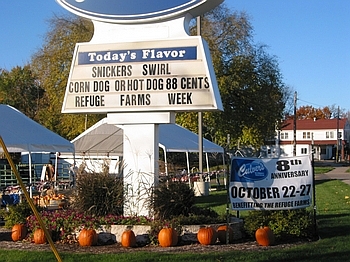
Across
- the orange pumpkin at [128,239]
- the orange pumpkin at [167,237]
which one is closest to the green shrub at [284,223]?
the orange pumpkin at [167,237]

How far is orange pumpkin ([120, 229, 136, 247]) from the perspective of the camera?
11203 mm

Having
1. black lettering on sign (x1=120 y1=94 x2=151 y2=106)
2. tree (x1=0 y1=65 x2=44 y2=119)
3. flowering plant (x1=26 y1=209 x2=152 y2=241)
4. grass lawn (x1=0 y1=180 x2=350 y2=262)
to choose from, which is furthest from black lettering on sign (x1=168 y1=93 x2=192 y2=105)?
tree (x1=0 y1=65 x2=44 y2=119)

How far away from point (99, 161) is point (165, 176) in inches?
68.0

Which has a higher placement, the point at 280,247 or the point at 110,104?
the point at 110,104

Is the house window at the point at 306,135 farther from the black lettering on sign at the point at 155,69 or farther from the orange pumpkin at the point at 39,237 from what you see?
the orange pumpkin at the point at 39,237

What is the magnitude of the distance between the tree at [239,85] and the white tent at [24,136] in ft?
71.1

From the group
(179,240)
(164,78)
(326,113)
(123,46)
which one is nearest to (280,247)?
(179,240)

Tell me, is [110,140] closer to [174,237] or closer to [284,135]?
[174,237]

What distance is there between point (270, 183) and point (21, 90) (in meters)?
56.1

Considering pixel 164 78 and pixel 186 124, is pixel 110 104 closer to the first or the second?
pixel 164 78

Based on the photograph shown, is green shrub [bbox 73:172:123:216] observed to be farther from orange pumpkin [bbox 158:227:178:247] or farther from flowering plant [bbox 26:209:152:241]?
orange pumpkin [bbox 158:227:178:247]

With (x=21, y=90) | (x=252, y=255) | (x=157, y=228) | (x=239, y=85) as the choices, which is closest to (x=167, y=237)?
(x=157, y=228)

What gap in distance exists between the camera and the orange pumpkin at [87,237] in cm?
1139

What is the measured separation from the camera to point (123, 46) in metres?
13.5
